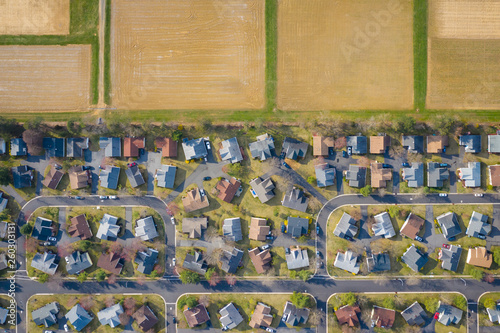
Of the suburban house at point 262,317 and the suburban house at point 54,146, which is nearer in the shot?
the suburban house at point 262,317

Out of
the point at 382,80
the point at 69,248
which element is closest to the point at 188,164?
the point at 69,248

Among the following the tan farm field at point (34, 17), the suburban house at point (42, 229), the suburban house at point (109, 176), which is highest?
the tan farm field at point (34, 17)

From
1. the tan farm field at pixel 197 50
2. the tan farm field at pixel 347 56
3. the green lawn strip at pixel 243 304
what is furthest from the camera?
the tan farm field at pixel 197 50

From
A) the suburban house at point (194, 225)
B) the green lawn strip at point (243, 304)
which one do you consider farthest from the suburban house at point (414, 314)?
the suburban house at point (194, 225)

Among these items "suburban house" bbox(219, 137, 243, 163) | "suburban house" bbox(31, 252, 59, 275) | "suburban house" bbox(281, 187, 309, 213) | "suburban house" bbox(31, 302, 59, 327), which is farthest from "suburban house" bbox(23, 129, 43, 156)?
"suburban house" bbox(281, 187, 309, 213)

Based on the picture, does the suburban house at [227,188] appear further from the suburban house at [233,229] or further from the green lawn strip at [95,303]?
the green lawn strip at [95,303]

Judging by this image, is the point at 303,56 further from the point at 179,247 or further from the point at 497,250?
the point at 497,250

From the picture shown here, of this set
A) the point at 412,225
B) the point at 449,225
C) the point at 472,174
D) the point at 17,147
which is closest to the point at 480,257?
the point at 449,225

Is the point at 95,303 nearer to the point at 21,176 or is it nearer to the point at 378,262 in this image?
the point at 21,176
